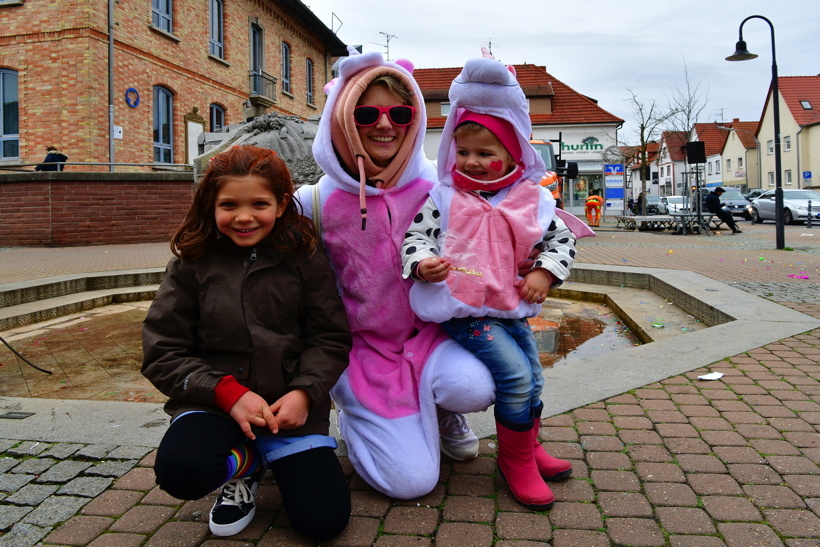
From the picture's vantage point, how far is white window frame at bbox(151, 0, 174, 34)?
60.3ft

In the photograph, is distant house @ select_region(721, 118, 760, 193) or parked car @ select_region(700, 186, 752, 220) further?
distant house @ select_region(721, 118, 760, 193)

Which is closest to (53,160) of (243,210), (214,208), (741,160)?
(214,208)

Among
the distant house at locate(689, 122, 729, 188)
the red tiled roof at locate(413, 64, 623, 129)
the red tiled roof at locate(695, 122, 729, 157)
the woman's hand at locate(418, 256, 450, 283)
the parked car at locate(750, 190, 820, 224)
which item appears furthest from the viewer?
the red tiled roof at locate(695, 122, 729, 157)

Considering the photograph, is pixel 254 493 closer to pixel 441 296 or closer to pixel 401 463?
pixel 401 463

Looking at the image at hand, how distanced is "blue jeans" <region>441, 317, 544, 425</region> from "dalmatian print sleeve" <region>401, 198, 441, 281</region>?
28 cm

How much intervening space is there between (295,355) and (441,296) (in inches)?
22.3

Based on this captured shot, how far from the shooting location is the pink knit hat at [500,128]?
7.77 feet

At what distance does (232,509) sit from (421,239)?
3.75ft

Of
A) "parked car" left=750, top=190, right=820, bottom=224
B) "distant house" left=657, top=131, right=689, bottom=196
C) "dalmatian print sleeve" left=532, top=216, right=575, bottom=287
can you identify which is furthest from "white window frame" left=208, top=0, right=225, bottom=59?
"distant house" left=657, top=131, right=689, bottom=196

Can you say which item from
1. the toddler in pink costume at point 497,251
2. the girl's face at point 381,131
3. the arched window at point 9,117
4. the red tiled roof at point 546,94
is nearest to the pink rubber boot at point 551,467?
the toddler in pink costume at point 497,251

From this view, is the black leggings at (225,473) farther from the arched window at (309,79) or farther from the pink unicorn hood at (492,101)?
the arched window at (309,79)

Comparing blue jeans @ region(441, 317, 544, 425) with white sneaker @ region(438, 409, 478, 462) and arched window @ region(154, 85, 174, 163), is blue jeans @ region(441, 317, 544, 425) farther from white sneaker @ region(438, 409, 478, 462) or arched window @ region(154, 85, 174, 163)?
arched window @ region(154, 85, 174, 163)

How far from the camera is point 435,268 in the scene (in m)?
2.18

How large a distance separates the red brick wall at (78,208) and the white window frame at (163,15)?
Result: 21.6 feet
